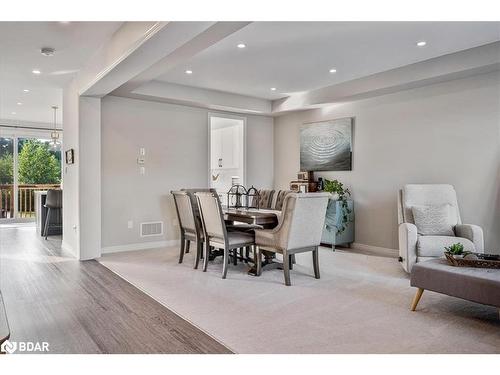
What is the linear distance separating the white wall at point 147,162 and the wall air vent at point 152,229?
7cm

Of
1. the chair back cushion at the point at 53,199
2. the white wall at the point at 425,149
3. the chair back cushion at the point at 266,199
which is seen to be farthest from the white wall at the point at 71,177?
the white wall at the point at 425,149

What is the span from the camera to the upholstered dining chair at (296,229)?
12.2 ft

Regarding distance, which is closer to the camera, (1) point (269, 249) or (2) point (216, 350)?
(2) point (216, 350)

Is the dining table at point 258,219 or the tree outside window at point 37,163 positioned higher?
the tree outside window at point 37,163

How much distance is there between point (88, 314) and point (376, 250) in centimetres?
416

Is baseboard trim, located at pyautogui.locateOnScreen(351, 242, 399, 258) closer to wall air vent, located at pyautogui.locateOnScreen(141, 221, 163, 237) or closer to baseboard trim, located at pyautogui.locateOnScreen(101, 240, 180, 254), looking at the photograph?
baseboard trim, located at pyautogui.locateOnScreen(101, 240, 180, 254)

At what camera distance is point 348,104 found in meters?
6.04

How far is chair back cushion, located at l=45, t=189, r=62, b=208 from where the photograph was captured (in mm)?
6702

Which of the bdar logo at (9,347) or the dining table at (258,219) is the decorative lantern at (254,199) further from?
the bdar logo at (9,347)

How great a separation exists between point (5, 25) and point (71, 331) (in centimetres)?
276

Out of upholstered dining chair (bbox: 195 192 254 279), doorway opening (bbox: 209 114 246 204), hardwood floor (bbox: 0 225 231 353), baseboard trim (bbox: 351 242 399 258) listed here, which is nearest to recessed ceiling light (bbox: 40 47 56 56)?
upholstered dining chair (bbox: 195 192 254 279)
